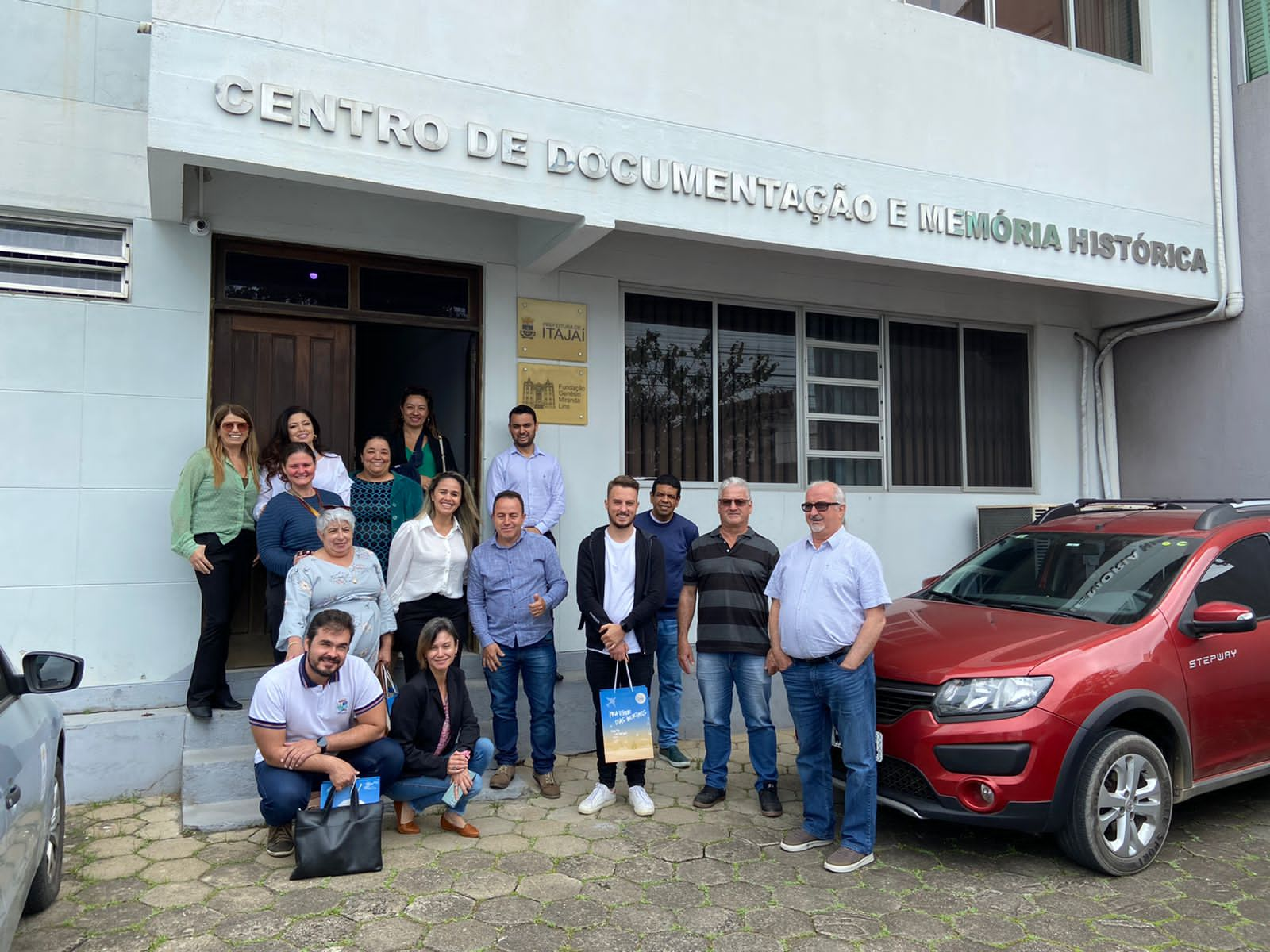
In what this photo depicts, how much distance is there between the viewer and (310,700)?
4.44m

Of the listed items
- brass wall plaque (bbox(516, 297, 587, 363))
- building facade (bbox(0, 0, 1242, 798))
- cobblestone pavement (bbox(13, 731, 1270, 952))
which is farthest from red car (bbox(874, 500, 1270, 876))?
brass wall plaque (bbox(516, 297, 587, 363))

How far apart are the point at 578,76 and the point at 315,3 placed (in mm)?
1590

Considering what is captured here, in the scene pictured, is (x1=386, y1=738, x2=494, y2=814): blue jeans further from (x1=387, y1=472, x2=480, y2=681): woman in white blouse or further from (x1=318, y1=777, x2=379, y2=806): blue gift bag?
(x1=387, y1=472, x2=480, y2=681): woman in white blouse

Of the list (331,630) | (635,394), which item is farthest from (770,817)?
(635,394)

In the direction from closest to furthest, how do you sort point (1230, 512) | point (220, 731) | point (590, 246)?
point (1230, 512)
point (220, 731)
point (590, 246)

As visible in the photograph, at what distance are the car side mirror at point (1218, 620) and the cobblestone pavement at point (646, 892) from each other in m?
1.10

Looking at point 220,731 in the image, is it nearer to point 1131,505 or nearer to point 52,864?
point 52,864

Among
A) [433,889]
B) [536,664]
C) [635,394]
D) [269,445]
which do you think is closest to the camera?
[433,889]

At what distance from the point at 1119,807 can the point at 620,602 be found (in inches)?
103

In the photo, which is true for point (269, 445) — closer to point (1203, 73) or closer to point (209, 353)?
point (209, 353)

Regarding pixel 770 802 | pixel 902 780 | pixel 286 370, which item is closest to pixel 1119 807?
pixel 902 780

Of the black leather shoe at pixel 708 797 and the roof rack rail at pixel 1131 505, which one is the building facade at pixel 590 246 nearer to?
the black leather shoe at pixel 708 797

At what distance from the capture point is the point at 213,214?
6020mm

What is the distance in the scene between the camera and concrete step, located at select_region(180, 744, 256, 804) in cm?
509
